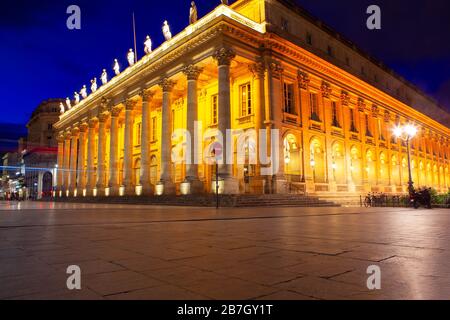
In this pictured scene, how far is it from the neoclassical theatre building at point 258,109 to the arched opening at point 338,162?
10cm

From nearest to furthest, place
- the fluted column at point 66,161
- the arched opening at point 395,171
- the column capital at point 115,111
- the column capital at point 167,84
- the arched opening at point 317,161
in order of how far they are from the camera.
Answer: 1. the column capital at point 167,84
2. the arched opening at point 317,161
3. the column capital at point 115,111
4. the arched opening at point 395,171
5. the fluted column at point 66,161

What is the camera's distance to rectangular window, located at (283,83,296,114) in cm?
2866

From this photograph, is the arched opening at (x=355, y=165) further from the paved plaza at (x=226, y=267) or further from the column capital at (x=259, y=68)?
the paved plaza at (x=226, y=267)

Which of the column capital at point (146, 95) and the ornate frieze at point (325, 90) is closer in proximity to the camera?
the ornate frieze at point (325, 90)

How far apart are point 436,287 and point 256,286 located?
1.52 meters

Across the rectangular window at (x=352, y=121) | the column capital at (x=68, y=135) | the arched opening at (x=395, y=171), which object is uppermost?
the column capital at (x=68, y=135)

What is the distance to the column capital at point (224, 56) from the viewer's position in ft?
78.6

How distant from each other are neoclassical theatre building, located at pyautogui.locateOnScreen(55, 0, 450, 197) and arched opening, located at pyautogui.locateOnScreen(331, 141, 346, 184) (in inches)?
3.9

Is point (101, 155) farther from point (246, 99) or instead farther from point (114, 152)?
point (246, 99)

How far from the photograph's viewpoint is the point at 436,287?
2867 mm

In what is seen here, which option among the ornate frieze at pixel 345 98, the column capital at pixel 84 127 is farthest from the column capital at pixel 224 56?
the column capital at pixel 84 127
